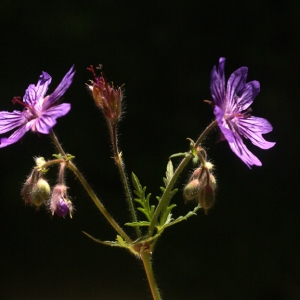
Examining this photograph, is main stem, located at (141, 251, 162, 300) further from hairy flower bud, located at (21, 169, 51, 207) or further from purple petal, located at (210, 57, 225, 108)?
purple petal, located at (210, 57, 225, 108)

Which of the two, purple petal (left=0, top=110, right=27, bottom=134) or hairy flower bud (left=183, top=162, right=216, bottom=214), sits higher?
purple petal (left=0, top=110, right=27, bottom=134)

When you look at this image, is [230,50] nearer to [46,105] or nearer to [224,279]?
[224,279]

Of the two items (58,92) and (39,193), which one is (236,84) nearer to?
(58,92)

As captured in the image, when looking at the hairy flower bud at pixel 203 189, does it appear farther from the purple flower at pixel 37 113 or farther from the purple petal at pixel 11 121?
the purple petal at pixel 11 121

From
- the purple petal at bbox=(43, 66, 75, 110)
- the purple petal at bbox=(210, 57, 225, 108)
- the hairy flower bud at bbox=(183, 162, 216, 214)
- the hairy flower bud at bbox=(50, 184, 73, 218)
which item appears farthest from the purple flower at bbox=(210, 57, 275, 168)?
the hairy flower bud at bbox=(50, 184, 73, 218)

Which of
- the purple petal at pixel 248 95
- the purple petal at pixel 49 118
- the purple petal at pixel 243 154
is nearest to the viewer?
the purple petal at pixel 49 118

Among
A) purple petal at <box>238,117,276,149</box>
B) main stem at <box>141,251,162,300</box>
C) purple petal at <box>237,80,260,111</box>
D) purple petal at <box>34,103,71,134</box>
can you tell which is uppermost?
purple petal at <box>34,103,71,134</box>

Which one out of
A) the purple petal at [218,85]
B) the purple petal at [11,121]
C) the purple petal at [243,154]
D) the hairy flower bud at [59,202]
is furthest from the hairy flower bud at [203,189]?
the purple petal at [11,121]

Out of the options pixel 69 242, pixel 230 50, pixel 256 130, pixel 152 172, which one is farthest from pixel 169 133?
pixel 256 130
